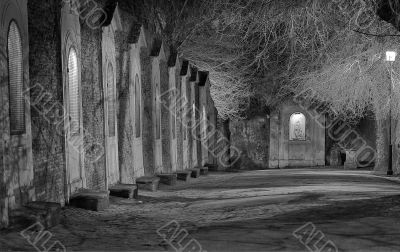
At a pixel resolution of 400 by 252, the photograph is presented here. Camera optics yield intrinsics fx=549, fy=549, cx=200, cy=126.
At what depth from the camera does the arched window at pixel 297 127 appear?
113 ft

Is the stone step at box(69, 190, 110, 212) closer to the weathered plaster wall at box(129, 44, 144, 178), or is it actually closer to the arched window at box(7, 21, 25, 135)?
the arched window at box(7, 21, 25, 135)

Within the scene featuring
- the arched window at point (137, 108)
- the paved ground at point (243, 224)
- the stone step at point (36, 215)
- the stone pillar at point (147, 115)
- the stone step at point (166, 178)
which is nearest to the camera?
the paved ground at point (243, 224)

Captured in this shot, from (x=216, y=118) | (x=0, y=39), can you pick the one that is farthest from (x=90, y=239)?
(x=216, y=118)

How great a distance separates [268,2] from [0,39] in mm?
6895

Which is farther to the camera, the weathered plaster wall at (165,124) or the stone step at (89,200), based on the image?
the weathered plaster wall at (165,124)

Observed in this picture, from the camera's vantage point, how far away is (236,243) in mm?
7254

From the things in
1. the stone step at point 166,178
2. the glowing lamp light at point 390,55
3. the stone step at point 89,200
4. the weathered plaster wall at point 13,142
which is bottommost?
the stone step at point 166,178

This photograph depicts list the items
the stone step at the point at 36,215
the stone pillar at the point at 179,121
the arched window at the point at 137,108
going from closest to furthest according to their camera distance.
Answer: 1. the stone step at the point at 36,215
2. the arched window at the point at 137,108
3. the stone pillar at the point at 179,121

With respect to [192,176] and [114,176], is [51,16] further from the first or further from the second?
[192,176]

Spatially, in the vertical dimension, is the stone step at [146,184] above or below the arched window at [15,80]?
below

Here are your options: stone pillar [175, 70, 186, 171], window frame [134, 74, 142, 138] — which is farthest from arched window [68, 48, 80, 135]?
stone pillar [175, 70, 186, 171]

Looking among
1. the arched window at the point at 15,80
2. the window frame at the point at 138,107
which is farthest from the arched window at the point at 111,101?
the arched window at the point at 15,80

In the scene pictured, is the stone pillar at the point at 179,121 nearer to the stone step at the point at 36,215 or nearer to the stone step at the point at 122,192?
the stone step at the point at 122,192

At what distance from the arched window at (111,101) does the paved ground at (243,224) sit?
6.44 feet
